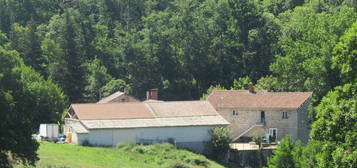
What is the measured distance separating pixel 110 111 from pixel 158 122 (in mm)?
4284

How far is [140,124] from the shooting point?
219 feet

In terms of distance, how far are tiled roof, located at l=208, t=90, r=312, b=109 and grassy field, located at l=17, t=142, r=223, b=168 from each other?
36.8ft

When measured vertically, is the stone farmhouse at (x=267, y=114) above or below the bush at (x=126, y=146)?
above

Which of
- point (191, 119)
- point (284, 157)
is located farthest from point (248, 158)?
point (284, 157)

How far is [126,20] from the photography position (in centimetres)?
12056

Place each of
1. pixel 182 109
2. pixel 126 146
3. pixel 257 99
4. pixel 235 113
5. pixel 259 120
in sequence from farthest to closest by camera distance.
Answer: pixel 257 99 < pixel 235 113 < pixel 259 120 < pixel 182 109 < pixel 126 146

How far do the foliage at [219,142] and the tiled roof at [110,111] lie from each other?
568cm

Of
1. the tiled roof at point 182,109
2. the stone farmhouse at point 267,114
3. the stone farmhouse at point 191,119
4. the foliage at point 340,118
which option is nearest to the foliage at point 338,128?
the foliage at point 340,118

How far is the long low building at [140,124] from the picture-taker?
6525 centimetres

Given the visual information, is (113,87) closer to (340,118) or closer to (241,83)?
(241,83)

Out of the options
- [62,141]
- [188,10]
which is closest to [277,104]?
[62,141]

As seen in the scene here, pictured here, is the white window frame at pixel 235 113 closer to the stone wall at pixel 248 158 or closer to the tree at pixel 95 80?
the stone wall at pixel 248 158

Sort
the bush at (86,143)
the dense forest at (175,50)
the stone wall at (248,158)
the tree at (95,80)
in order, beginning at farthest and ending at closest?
the tree at (95,80) < the dense forest at (175,50) < the stone wall at (248,158) < the bush at (86,143)

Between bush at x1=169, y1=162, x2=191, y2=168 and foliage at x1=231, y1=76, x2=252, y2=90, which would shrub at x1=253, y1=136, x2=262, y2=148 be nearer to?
bush at x1=169, y1=162, x2=191, y2=168
